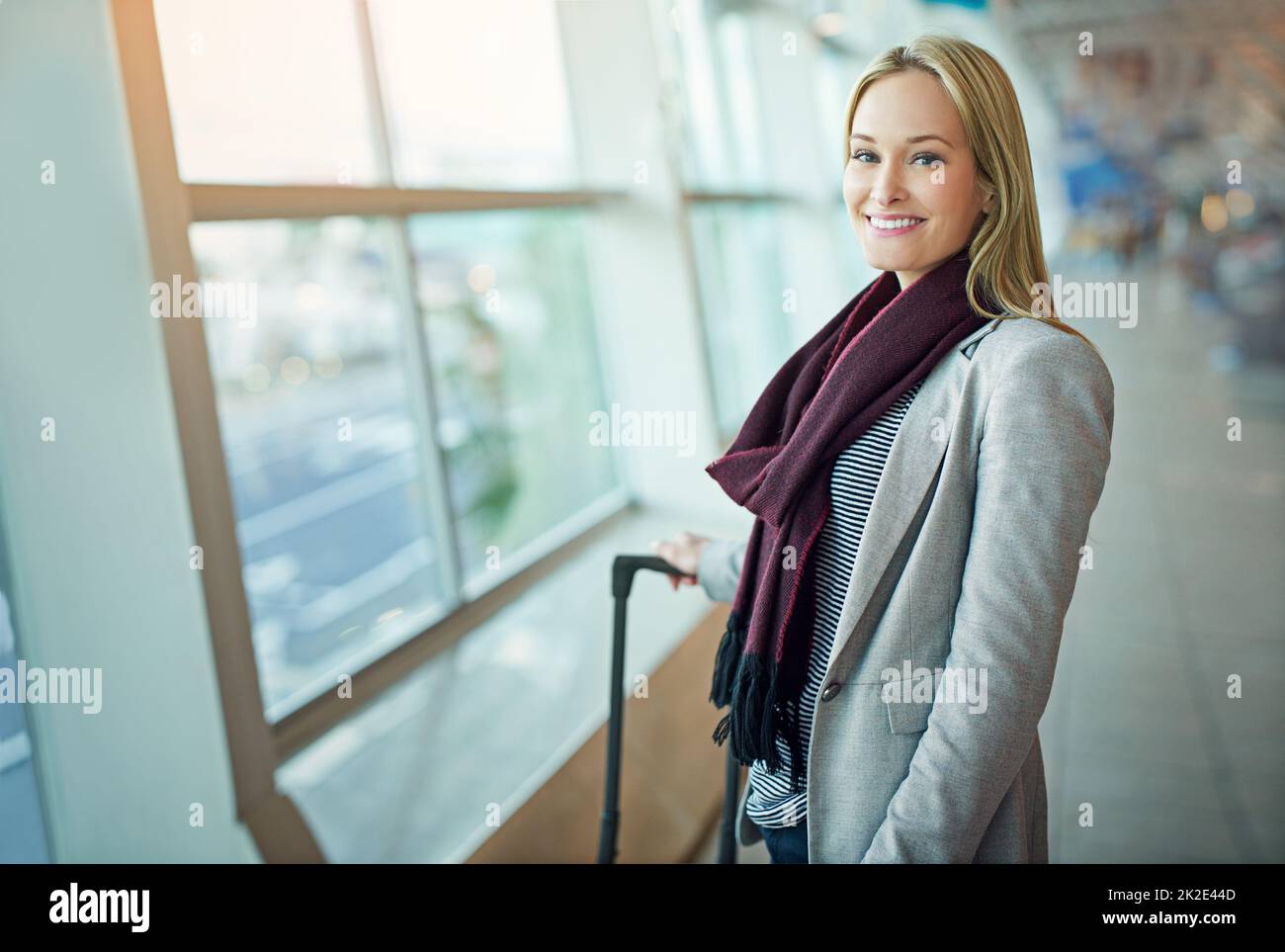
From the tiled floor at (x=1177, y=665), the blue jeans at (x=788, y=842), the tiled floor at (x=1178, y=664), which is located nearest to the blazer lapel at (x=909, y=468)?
the blue jeans at (x=788, y=842)

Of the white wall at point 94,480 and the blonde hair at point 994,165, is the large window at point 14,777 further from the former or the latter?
the blonde hair at point 994,165

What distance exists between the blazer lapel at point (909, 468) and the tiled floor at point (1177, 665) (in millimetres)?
1741

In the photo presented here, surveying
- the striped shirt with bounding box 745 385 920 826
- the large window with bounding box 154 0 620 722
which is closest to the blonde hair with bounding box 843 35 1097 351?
the striped shirt with bounding box 745 385 920 826

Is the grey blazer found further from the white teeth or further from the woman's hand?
the woman's hand

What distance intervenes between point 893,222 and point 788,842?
949mm

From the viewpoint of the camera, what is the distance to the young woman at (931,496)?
121 centimetres

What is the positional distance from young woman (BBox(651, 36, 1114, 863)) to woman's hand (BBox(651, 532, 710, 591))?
318mm

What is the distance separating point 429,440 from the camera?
9.71 feet

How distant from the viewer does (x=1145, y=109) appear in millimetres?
25719

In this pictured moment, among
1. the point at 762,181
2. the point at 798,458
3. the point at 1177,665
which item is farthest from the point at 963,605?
the point at 762,181

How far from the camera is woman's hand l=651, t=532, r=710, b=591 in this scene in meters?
1.77
